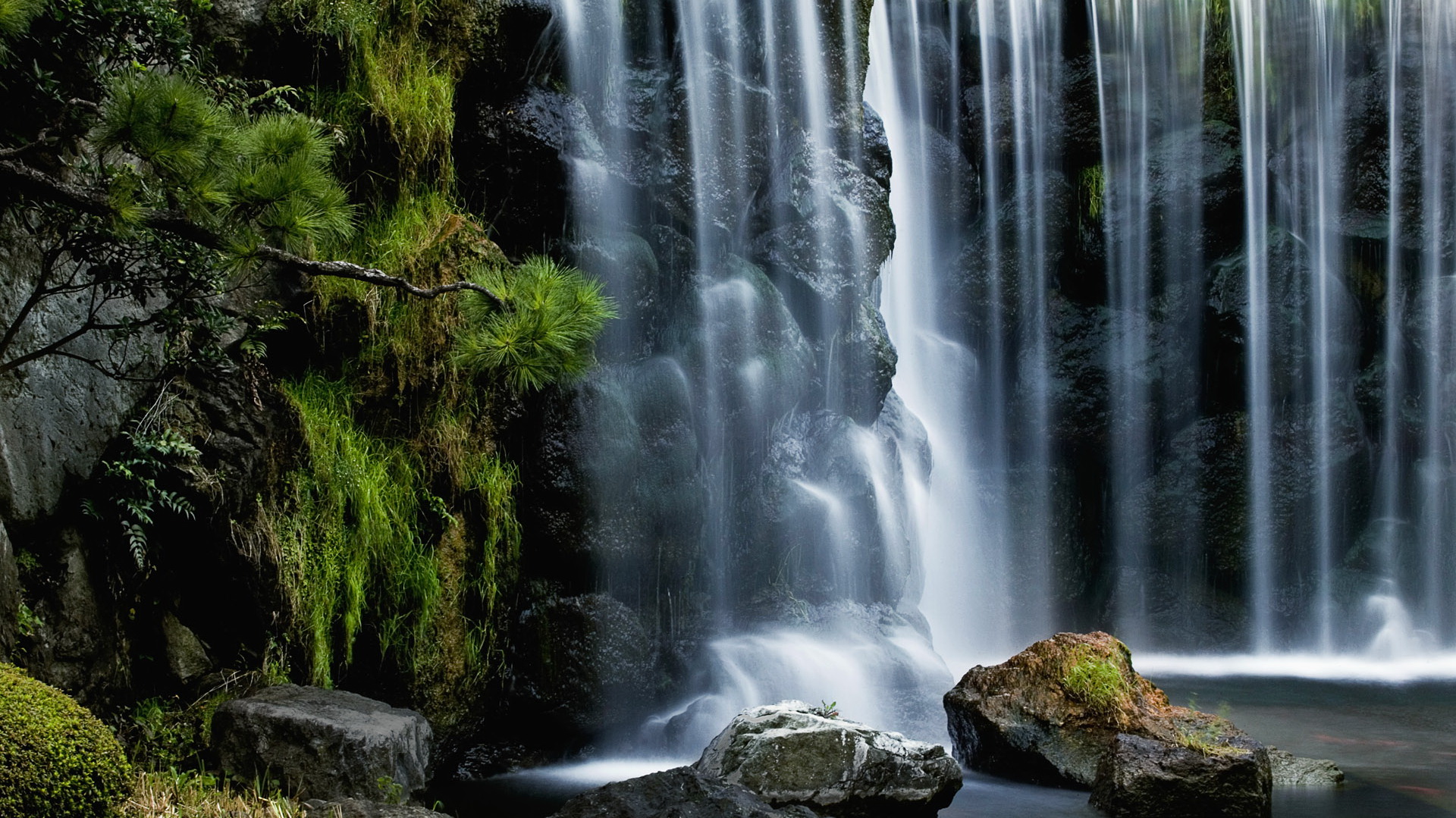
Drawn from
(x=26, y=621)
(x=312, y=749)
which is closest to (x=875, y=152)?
(x=312, y=749)

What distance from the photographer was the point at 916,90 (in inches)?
571

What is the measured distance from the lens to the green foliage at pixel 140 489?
5.34 metres

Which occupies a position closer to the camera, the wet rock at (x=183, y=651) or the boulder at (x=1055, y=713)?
the wet rock at (x=183, y=651)

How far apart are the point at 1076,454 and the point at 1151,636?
2.45 metres

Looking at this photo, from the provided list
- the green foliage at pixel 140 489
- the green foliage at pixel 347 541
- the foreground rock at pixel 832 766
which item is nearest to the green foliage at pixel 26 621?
the green foliage at pixel 140 489

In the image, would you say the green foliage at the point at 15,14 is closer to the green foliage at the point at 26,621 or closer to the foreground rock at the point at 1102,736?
the green foliage at the point at 26,621

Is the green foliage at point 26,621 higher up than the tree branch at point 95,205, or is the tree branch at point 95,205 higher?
the tree branch at point 95,205

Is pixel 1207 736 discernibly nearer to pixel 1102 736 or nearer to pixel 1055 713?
pixel 1102 736

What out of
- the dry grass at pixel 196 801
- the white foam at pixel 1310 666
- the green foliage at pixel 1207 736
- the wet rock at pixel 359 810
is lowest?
the white foam at pixel 1310 666

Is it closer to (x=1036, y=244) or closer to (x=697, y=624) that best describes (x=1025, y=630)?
(x=1036, y=244)

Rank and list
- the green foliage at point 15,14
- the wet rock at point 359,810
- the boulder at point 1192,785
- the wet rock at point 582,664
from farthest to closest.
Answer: the wet rock at point 582,664 < the boulder at point 1192,785 < the wet rock at point 359,810 < the green foliage at point 15,14

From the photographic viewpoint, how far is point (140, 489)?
18.0 feet

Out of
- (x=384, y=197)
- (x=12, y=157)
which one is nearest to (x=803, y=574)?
(x=384, y=197)

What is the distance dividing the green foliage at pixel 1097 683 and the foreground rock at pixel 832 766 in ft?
3.54
